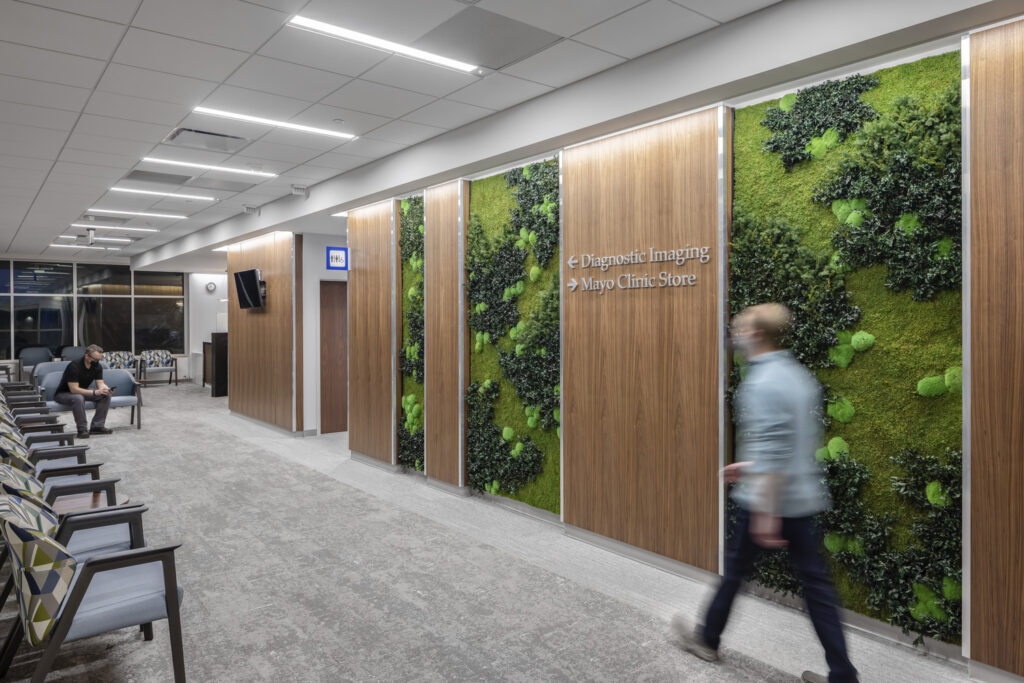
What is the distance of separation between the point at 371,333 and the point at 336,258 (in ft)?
8.82

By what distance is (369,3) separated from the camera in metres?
3.38

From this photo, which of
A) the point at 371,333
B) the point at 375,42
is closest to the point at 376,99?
the point at 375,42

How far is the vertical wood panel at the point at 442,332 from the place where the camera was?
6059 mm

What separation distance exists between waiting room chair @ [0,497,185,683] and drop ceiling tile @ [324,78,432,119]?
326cm

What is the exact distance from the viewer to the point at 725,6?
338 cm

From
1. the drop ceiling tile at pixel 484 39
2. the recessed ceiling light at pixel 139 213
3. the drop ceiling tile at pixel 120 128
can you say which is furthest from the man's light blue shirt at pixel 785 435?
the recessed ceiling light at pixel 139 213

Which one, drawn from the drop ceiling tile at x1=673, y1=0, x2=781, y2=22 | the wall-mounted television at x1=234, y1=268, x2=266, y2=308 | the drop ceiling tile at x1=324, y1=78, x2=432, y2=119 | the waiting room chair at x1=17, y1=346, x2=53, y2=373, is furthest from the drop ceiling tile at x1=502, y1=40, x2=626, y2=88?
the waiting room chair at x1=17, y1=346, x2=53, y2=373

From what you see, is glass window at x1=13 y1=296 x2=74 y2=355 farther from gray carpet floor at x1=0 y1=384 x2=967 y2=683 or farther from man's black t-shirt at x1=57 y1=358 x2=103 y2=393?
gray carpet floor at x1=0 y1=384 x2=967 y2=683

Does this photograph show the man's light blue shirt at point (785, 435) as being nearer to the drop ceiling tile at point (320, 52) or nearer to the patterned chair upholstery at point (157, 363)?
the drop ceiling tile at point (320, 52)

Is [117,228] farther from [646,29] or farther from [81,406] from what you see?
[646,29]

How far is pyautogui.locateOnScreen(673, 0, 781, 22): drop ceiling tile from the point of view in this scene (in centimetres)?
334

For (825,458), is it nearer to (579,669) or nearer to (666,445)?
(666,445)

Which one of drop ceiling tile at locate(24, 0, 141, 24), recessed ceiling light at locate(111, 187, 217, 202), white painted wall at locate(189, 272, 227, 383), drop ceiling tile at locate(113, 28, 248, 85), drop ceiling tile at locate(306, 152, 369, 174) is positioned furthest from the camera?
white painted wall at locate(189, 272, 227, 383)

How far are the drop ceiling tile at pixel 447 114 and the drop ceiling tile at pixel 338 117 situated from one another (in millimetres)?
298
